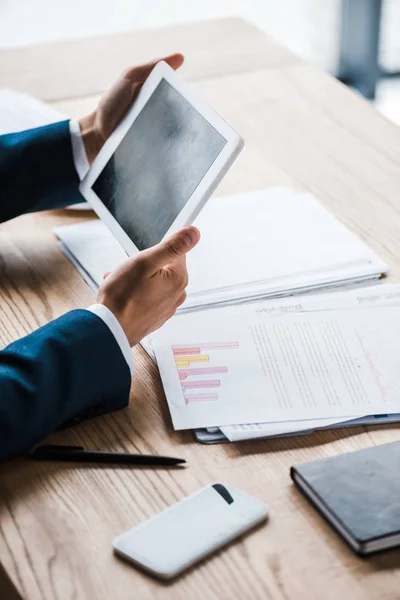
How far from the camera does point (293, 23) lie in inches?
147

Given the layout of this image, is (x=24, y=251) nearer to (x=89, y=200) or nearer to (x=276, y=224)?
(x=89, y=200)

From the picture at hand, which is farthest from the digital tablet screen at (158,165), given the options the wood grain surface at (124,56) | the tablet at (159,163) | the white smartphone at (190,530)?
the wood grain surface at (124,56)

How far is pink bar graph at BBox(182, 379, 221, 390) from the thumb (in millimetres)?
148

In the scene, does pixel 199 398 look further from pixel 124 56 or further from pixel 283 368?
pixel 124 56

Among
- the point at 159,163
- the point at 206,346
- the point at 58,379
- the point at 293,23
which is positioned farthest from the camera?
the point at 293,23

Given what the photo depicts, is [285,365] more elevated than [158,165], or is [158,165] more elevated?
[158,165]

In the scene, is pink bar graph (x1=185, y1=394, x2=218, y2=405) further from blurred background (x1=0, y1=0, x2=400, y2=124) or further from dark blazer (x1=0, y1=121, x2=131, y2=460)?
blurred background (x1=0, y1=0, x2=400, y2=124)

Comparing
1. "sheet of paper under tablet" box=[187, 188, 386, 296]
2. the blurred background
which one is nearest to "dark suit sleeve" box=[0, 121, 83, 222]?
"sheet of paper under tablet" box=[187, 188, 386, 296]

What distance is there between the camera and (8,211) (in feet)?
4.82

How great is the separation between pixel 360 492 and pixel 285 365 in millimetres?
248

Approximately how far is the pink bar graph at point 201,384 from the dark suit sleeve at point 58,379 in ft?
0.22

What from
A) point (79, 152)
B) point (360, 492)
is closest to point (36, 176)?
point (79, 152)

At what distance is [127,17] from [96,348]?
2628 millimetres

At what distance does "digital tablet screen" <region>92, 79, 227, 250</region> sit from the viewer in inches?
47.2
